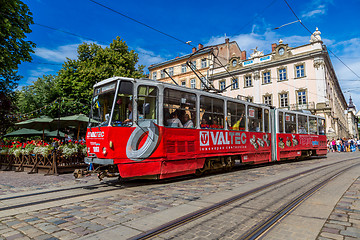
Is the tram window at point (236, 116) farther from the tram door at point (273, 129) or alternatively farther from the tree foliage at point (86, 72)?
the tree foliage at point (86, 72)

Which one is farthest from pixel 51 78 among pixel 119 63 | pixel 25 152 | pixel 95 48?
pixel 25 152

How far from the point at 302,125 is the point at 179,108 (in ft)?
35.7

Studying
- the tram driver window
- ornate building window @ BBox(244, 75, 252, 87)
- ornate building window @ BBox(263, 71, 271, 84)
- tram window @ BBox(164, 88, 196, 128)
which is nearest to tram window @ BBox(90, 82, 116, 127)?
tram window @ BBox(164, 88, 196, 128)

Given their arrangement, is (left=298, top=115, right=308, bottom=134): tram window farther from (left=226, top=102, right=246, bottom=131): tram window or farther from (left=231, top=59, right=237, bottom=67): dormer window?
(left=231, top=59, right=237, bottom=67): dormer window

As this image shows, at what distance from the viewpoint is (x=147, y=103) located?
7039mm

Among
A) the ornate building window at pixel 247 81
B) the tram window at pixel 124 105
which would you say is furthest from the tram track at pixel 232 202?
the ornate building window at pixel 247 81

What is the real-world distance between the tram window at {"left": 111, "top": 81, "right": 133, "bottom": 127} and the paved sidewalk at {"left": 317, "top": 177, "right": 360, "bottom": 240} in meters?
5.05

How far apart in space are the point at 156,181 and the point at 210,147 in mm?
2325

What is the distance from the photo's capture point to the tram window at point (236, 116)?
964 centimetres

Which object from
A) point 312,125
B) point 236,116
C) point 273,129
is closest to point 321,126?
point 312,125

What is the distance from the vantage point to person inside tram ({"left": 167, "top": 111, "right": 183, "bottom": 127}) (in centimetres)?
738

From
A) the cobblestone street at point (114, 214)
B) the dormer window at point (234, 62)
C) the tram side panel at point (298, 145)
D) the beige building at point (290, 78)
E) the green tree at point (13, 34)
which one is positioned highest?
the dormer window at point (234, 62)

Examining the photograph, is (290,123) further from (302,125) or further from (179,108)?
(179,108)

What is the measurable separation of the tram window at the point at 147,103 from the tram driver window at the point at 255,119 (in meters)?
5.44
